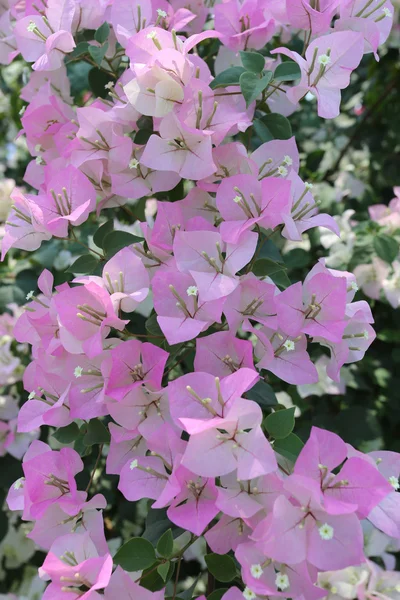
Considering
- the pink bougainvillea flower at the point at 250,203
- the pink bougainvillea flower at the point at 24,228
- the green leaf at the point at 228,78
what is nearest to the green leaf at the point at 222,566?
the pink bougainvillea flower at the point at 250,203

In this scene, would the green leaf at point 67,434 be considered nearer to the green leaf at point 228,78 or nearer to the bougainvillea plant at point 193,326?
the bougainvillea plant at point 193,326

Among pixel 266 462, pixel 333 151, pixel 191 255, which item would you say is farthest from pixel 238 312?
Answer: pixel 333 151

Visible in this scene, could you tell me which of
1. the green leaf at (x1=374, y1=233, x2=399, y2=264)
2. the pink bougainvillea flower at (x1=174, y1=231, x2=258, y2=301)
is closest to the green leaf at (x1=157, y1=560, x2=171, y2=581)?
the pink bougainvillea flower at (x1=174, y1=231, x2=258, y2=301)

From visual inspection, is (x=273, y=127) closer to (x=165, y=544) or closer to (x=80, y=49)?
(x=80, y=49)

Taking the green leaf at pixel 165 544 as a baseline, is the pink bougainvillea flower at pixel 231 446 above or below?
above

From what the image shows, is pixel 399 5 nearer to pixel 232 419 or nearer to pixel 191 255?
pixel 191 255

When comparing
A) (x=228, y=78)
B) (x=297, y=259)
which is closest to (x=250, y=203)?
(x=228, y=78)
